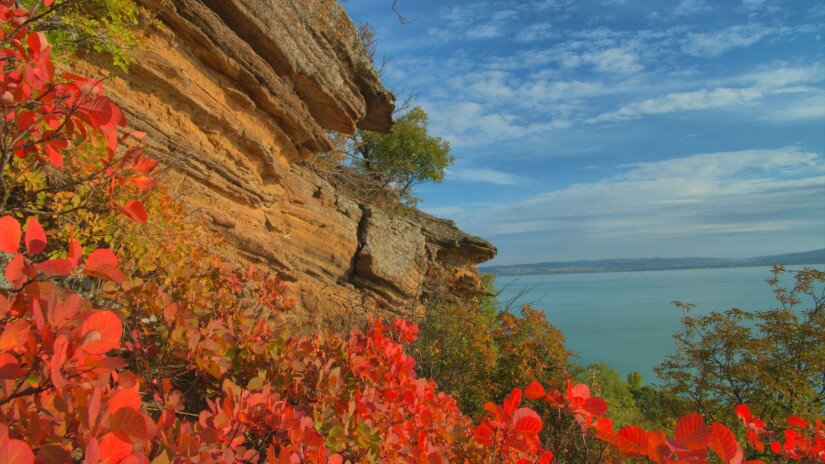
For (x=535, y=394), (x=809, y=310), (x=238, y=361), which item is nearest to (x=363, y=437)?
(x=535, y=394)

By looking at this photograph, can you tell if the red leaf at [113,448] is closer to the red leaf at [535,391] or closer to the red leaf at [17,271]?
the red leaf at [17,271]

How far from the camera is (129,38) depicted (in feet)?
16.7

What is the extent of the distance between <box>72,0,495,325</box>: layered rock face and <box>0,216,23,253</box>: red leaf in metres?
4.09

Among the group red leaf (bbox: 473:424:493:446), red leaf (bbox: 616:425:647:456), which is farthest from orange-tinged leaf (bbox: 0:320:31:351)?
red leaf (bbox: 473:424:493:446)

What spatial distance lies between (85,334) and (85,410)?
16 cm

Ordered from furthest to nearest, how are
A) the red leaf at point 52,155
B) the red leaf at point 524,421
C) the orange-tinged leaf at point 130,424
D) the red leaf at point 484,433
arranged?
the red leaf at point 484,433
the red leaf at point 524,421
the red leaf at point 52,155
the orange-tinged leaf at point 130,424

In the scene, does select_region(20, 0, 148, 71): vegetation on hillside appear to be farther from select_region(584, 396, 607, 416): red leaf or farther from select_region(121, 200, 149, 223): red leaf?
select_region(584, 396, 607, 416): red leaf

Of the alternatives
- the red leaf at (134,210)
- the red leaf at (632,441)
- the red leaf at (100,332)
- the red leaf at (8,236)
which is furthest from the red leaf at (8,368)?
the red leaf at (632,441)

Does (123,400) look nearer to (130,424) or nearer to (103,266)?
(130,424)

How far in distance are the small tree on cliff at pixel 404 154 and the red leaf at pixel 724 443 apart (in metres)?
16.3

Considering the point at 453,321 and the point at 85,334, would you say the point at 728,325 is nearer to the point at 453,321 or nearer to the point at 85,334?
the point at 453,321

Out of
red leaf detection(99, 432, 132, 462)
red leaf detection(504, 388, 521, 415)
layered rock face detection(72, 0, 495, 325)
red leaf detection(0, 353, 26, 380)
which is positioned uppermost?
layered rock face detection(72, 0, 495, 325)

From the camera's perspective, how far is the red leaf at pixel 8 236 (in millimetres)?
870

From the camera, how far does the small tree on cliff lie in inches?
694
